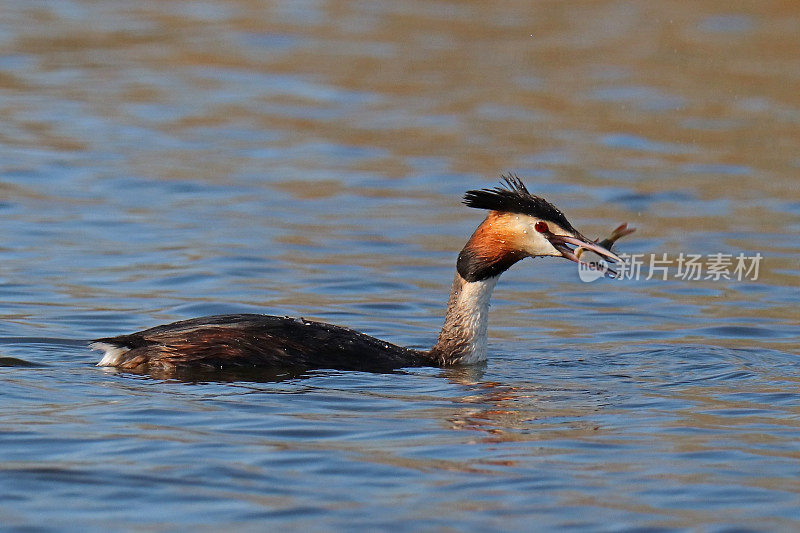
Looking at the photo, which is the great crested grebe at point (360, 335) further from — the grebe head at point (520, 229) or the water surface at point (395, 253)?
the water surface at point (395, 253)

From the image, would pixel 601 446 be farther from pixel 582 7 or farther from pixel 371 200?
pixel 582 7

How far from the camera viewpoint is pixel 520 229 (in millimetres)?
9898

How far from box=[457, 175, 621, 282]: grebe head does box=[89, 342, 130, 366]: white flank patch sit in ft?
7.18

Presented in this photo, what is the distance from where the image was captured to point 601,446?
8.17 meters

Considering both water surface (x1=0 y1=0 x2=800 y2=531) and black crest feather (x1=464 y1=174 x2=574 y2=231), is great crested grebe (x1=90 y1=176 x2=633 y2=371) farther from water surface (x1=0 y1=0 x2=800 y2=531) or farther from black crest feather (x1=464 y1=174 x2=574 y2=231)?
water surface (x1=0 y1=0 x2=800 y2=531)

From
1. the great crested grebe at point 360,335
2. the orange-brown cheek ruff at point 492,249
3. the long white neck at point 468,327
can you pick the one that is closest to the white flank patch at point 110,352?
the great crested grebe at point 360,335

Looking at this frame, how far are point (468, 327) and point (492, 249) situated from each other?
1.90 feet

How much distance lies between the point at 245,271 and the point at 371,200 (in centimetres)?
306

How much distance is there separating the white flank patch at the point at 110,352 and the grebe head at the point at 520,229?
7.18 ft

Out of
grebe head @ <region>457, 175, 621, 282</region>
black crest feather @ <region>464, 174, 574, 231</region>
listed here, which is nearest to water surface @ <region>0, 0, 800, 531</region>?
grebe head @ <region>457, 175, 621, 282</region>

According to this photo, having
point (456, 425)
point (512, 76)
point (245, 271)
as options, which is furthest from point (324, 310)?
point (512, 76)

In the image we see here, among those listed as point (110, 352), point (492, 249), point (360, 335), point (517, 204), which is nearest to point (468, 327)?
point (492, 249)

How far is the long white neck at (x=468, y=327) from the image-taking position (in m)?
10.4

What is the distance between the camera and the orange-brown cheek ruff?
32.7ft
